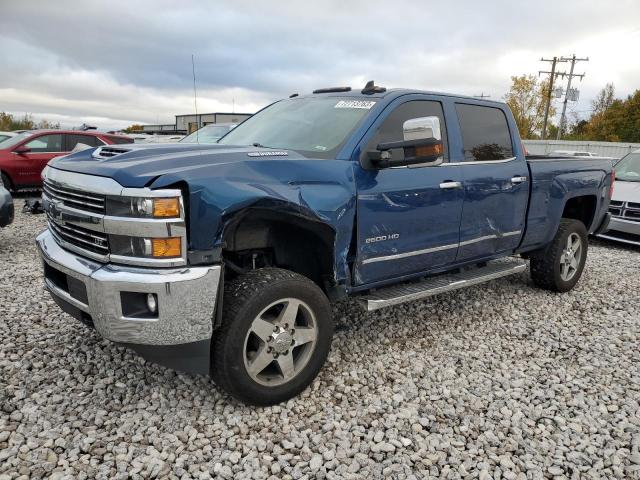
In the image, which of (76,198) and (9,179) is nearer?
(76,198)

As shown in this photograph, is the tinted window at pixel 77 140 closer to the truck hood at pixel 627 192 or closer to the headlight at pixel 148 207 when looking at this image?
the headlight at pixel 148 207

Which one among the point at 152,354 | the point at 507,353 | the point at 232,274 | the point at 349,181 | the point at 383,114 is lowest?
the point at 507,353

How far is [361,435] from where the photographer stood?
277cm

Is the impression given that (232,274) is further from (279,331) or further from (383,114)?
(383,114)

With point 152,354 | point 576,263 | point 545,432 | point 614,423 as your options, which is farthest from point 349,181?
point 576,263

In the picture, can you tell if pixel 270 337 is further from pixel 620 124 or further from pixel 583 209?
pixel 620 124

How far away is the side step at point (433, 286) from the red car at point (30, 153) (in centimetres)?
928

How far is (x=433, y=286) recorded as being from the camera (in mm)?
3883

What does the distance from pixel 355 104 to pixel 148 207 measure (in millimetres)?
1874

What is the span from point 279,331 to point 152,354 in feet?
2.37

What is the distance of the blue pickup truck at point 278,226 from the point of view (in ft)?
8.37

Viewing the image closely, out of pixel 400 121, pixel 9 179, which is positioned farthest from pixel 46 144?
pixel 400 121

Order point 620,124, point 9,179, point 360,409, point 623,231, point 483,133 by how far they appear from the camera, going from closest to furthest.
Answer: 1. point 360,409
2. point 483,133
3. point 623,231
4. point 9,179
5. point 620,124

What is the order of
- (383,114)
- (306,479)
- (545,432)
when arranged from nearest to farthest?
(306,479)
(545,432)
(383,114)
